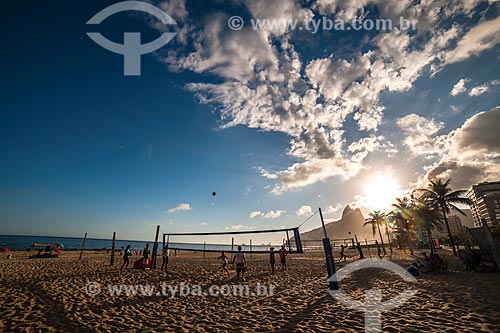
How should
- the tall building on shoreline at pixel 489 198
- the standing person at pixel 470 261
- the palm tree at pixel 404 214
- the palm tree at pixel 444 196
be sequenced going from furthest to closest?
the tall building on shoreline at pixel 489 198 → the palm tree at pixel 404 214 → the palm tree at pixel 444 196 → the standing person at pixel 470 261

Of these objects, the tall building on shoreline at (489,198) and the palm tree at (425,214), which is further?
the tall building on shoreline at (489,198)

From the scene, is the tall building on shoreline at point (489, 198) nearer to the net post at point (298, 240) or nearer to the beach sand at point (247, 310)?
the beach sand at point (247, 310)

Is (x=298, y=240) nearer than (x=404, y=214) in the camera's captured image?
Yes

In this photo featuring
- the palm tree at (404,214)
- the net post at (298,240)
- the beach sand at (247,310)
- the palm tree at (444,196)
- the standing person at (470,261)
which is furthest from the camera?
the palm tree at (404,214)

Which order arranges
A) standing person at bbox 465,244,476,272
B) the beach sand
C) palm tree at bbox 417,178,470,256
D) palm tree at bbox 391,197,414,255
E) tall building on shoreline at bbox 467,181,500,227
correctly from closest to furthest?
the beach sand, standing person at bbox 465,244,476,272, palm tree at bbox 417,178,470,256, palm tree at bbox 391,197,414,255, tall building on shoreline at bbox 467,181,500,227

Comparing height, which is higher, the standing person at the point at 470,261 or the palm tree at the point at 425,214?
the palm tree at the point at 425,214

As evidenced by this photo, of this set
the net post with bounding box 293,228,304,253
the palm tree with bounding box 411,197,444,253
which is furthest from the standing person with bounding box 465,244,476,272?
the palm tree with bounding box 411,197,444,253

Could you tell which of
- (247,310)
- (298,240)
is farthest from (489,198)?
(247,310)

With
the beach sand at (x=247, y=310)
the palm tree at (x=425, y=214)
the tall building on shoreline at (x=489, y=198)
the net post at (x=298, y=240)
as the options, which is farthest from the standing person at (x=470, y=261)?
the tall building on shoreline at (x=489, y=198)

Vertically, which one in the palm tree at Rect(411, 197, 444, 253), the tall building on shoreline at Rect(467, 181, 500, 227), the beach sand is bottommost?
the beach sand

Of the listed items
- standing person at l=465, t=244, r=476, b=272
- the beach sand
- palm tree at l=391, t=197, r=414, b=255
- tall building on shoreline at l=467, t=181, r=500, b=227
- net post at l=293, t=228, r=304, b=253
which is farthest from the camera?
tall building on shoreline at l=467, t=181, r=500, b=227

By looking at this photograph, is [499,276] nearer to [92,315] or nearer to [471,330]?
[471,330]

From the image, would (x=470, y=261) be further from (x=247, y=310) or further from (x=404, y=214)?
(x=404, y=214)

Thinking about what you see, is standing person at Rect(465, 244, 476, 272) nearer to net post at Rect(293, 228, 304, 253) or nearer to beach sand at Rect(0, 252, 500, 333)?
beach sand at Rect(0, 252, 500, 333)
